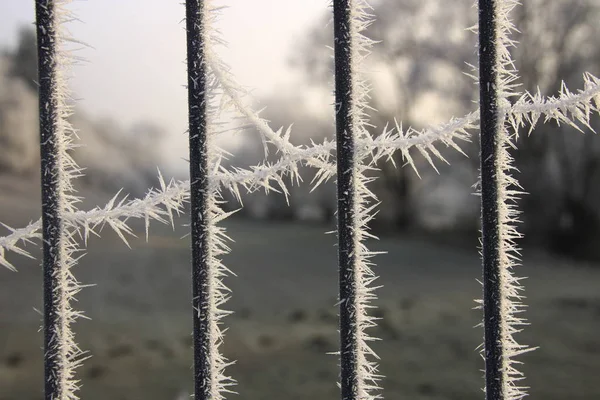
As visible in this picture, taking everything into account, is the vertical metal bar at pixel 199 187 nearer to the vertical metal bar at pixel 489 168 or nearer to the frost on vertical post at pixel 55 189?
the frost on vertical post at pixel 55 189

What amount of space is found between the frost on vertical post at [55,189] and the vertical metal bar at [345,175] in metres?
0.59

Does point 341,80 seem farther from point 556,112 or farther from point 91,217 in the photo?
point 91,217

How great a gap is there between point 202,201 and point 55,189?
0.33 meters

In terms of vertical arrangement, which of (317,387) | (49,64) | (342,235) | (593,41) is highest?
(593,41)

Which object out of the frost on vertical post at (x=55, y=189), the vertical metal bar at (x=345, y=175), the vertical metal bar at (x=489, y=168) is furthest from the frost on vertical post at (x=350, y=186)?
the frost on vertical post at (x=55, y=189)

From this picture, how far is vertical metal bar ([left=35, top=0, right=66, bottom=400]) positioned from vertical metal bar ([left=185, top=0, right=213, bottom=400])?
0.30 m

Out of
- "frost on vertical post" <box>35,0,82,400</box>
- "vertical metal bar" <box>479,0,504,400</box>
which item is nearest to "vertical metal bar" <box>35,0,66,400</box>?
"frost on vertical post" <box>35,0,82,400</box>

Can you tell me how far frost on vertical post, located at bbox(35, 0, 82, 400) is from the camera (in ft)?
3.92

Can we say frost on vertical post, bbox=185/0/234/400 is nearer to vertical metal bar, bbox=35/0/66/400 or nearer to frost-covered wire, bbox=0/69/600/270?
frost-covered wire, bbox=0/69/600/270

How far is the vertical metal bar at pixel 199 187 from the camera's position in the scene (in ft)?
3.78

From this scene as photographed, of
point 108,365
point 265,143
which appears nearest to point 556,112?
point 265,143

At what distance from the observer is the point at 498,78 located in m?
1.13

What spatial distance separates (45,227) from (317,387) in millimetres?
3896

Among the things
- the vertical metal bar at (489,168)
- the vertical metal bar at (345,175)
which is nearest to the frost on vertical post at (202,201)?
the vertical metal bar at (345,175)
